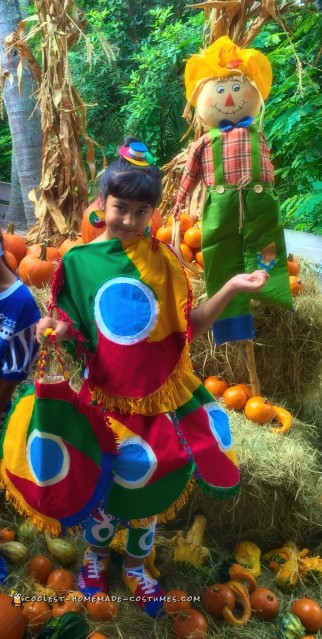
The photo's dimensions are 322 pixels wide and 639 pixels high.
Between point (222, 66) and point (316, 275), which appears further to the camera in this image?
point (316, 275)

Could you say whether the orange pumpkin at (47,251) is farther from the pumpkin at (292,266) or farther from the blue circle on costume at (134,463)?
the blue circle on costume at (134,463)

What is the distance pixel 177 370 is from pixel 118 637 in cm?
90

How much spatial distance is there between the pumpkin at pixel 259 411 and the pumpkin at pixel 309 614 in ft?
3.21

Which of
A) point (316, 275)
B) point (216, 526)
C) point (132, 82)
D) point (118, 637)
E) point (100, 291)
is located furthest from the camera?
point (132, 82)

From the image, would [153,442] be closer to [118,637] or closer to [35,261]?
[118,637]

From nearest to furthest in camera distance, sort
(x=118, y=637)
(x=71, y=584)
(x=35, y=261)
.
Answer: (x=118, y=637)
(x=71, y=584)
(x=35, y=261)

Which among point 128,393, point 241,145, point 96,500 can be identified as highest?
point 241,145

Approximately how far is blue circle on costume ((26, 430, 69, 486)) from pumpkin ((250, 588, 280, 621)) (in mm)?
967

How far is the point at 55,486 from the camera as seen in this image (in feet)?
5.07

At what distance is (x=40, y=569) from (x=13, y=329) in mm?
917

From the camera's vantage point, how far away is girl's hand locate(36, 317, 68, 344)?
4.82 ft

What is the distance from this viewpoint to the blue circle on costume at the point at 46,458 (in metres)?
1.51

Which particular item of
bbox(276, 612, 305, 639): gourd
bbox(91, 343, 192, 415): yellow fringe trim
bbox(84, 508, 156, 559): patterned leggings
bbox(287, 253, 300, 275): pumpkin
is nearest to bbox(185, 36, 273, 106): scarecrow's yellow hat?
bbox(287, 253, 300, 275): pumpkin

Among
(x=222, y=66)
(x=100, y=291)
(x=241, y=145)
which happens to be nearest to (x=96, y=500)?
(x=100, y=291)
